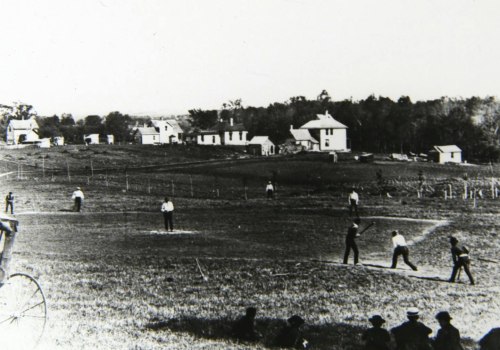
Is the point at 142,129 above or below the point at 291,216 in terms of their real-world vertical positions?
above

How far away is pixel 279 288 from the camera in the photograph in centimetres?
1366

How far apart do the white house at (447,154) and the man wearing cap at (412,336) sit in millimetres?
34957

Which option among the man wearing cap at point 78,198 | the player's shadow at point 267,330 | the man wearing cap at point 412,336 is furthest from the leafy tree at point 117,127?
the man wearing cap at point 412,336

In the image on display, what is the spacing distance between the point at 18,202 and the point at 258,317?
12387mm

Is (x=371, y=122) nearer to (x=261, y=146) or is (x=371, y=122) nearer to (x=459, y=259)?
(x=261, y=146)

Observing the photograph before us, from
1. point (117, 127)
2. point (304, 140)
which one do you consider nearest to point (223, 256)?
point (117, 127)

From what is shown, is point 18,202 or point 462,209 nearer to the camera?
point 18,202

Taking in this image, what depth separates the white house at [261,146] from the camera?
8894cm

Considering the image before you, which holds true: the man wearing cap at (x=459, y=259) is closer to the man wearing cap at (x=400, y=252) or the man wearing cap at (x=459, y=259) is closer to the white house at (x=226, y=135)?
the man wearing cap at (x=400, y=252)

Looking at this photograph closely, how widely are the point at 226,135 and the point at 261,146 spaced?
379 inches

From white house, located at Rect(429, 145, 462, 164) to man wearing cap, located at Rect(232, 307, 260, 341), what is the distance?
117 feet

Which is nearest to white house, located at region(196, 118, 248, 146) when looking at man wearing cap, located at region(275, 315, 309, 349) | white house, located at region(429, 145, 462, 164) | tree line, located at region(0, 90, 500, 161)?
tree line, located at region(0, 90, 500, 161)

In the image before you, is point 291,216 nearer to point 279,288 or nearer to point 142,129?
point 279,288

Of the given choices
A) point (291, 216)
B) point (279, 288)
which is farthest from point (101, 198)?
point (279, 288)
